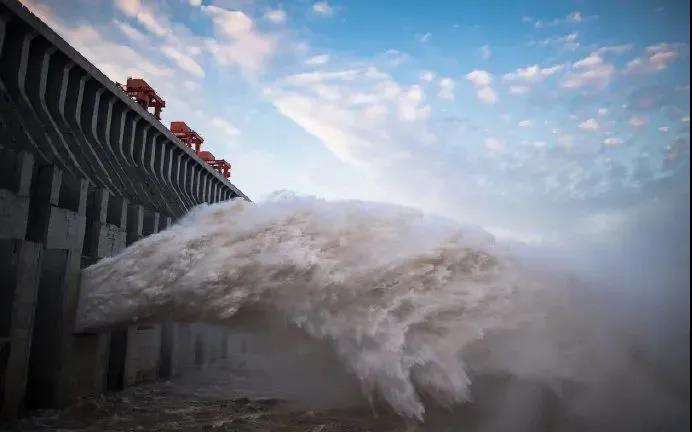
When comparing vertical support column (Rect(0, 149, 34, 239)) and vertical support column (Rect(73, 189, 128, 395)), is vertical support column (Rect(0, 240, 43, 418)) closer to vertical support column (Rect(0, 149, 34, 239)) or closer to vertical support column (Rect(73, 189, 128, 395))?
vertical support column (Rect(0, 149, 34, 239))

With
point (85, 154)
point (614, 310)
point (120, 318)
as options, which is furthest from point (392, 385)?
point (85, 154)

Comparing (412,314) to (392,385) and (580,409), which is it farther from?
(580,409)

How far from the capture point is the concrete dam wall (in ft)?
31.8

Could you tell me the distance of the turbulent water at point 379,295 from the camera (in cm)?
911

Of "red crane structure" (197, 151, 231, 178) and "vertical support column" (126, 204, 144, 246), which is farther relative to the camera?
"red crane structure" (197, 151, 231, 178)

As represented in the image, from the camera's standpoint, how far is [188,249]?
1145 centimetres

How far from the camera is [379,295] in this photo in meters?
9.89

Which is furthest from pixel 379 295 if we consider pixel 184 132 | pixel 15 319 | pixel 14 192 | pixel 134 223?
pixel 184 132

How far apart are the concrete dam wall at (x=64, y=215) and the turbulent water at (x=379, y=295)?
1092mm

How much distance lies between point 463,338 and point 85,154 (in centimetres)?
1654

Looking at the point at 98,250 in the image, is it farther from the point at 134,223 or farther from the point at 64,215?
the point at 134,223

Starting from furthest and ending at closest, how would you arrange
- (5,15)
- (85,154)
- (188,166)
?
(188,166)
(85,154)
(5,15)

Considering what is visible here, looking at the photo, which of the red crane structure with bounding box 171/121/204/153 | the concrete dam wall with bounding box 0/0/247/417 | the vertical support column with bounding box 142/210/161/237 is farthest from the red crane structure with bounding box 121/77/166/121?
the vertical support column with bounding box 142/210/161/237

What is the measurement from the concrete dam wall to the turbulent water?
109 cm
